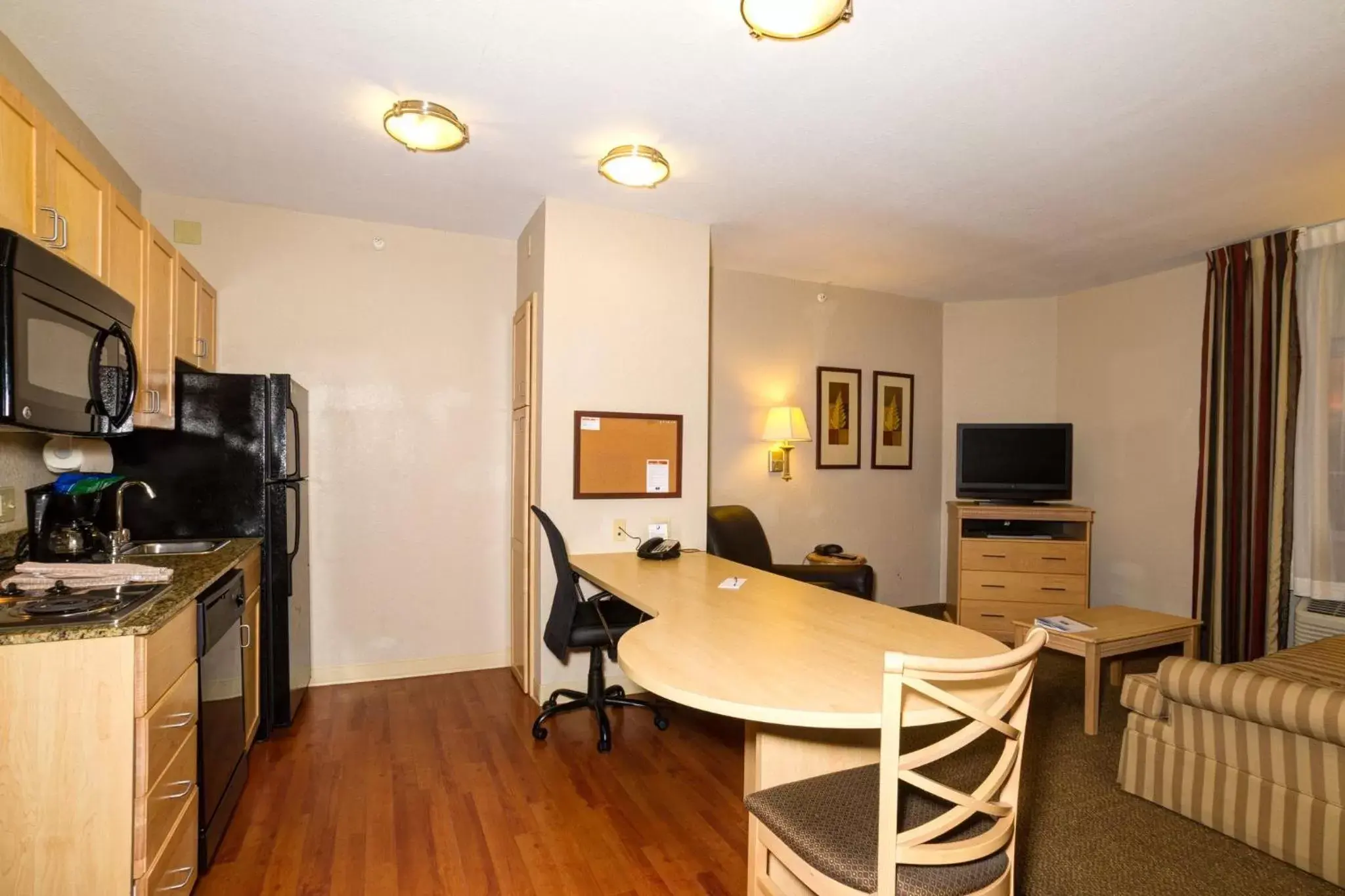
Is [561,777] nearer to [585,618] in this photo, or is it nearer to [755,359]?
[585,618]

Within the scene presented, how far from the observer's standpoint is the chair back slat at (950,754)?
1099 mm

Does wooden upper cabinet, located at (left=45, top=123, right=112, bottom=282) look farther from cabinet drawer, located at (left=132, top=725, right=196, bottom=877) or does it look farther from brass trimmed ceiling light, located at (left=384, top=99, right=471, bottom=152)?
cabinet drawer, located at (left=132, top=725, right=196, bottom=877)

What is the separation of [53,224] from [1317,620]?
5.66 meters

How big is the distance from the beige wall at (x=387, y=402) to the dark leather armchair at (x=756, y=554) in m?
1.29

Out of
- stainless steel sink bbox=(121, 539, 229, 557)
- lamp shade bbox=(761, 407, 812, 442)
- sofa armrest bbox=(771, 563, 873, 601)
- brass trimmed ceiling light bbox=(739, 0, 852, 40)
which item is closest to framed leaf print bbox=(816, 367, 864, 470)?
lamp shade bbox=(761, 407, 812, 442)

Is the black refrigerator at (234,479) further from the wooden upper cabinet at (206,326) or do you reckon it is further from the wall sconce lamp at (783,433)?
the wall sconce lamp at (783,433)

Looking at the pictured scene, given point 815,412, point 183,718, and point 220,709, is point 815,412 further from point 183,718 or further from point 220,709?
point 183,718

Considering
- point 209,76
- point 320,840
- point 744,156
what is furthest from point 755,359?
point 320,840

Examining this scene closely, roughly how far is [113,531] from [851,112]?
324cm

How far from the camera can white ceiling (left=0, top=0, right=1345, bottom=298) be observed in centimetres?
191

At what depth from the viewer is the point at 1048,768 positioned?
2670mm

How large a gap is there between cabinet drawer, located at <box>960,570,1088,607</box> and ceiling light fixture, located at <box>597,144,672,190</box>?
3.56m

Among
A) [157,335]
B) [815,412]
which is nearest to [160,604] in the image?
[157,335]

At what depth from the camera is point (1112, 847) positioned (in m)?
2.14
